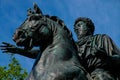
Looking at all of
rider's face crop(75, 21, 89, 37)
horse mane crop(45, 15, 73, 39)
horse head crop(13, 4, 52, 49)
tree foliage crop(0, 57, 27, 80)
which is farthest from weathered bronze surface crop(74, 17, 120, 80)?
tree foliage crop(0, 57, 27, 80)

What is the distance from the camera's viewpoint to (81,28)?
23.1 feet

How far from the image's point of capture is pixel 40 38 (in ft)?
18.7

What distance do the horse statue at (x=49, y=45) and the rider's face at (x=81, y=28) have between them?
0.95 m

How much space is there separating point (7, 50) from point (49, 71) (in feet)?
4.77

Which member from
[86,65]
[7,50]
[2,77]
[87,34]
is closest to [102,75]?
[86,65]

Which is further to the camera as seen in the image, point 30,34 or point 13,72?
point 13,72

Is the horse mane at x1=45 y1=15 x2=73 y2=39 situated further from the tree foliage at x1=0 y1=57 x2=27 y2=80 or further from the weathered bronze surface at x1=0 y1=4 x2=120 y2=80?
the tree foliage at x1=0 y1=57 x2=27 y2=80

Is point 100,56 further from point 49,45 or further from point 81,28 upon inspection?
point 81,28

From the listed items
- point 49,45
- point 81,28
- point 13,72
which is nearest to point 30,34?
point 49,45

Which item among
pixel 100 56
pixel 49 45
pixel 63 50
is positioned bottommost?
pixel 100 56

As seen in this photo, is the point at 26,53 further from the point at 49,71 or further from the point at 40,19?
the point at 49,71

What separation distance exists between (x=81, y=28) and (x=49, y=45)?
1.47m

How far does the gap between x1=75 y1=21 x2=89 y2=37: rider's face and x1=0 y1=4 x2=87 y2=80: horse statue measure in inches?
37.5

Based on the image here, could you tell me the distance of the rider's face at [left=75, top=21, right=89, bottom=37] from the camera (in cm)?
700
